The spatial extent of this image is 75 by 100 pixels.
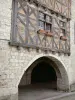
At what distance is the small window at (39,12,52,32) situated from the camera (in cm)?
822

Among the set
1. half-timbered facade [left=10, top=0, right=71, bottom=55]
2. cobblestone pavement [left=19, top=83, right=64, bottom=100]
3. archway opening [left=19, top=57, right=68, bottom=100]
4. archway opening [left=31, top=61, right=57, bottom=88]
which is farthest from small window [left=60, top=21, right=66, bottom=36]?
archway opening [left=31, top=61, right=57, bottom=88]

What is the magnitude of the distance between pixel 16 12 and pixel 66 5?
4050 mm

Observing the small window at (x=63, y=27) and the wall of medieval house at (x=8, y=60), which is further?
the small window at (x=63, y=27)

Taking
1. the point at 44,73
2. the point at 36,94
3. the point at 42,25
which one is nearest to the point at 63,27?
the point at 42,25

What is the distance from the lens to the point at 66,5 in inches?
389

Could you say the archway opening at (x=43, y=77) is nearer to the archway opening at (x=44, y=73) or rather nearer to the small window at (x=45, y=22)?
the archway opening at (x=44, y=73)

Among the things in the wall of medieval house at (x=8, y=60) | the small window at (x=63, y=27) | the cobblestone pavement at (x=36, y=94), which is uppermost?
the small window at (x=63, y=27)

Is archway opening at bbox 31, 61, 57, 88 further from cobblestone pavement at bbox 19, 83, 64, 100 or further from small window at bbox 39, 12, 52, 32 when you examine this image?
small window at bbox 39, 12, 52, 32

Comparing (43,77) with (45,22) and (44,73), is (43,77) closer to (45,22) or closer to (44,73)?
(44,73)

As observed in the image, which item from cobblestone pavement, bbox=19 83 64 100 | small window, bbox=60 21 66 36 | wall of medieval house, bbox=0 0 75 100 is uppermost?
small window, bbox=60 21 66 36

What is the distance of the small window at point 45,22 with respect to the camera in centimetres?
822

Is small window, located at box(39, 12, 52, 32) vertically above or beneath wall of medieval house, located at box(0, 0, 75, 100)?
above

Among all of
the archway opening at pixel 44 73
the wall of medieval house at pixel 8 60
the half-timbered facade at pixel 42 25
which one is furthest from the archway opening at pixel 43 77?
the wall of medieval house at pixel 8 60

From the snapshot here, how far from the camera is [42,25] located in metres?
8.34
